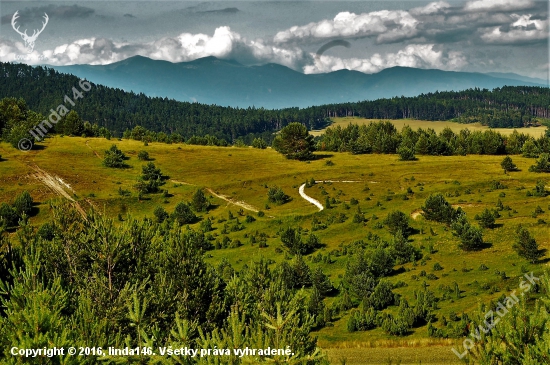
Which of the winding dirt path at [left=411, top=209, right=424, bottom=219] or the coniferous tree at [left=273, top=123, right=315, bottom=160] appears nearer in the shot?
the winding dirt path at [left=411, top=209, right=424, bottom=219]

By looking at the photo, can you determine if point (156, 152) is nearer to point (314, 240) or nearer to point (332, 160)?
point (332, 160)

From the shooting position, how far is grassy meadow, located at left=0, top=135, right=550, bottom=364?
51.3m

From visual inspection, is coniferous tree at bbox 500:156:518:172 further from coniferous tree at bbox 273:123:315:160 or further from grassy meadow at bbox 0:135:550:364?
coniferous tree at bbox 273:123:315:160

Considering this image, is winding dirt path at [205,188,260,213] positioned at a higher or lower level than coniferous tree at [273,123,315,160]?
lower

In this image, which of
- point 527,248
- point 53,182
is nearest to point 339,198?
point 527,248

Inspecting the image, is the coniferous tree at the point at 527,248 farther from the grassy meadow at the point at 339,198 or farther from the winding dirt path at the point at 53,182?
the winding dirt path at the point at 53,182

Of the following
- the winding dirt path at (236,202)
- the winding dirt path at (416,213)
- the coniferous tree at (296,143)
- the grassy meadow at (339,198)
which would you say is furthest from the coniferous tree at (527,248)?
the coniferous tree at (296,143)

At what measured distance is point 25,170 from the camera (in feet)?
370

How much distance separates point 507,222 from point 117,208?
77.0 meters

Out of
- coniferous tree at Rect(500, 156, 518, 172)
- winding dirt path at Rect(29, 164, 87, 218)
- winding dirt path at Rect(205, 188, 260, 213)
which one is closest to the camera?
winding dirt path at Rect(205, 188, 260, 213)

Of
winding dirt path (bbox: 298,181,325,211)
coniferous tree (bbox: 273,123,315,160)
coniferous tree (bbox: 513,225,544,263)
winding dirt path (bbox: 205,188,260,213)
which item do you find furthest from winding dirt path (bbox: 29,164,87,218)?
coniferous tree (bbox: 513,225,544,263)

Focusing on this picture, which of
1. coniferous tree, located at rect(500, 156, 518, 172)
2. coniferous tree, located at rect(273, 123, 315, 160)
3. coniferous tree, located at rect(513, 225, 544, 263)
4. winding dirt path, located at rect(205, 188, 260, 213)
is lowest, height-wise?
coniferous tree, located at rect(513, 225, 544, 263)

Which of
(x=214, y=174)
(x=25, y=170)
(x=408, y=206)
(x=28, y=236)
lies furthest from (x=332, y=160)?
(x=28, y=236)

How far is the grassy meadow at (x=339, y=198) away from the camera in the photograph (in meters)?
51.3
